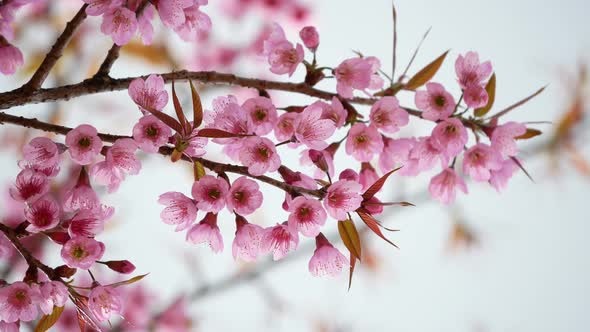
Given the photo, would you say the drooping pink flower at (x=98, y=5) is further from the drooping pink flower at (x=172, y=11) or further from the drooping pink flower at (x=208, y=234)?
the drooping pink flower at (x=208, y=234)

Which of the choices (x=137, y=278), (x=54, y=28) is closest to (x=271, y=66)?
(x=137, y=278)

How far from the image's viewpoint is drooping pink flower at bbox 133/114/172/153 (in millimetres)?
502

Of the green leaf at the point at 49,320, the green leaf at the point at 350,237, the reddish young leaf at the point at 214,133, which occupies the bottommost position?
the green leaf at the point at 49,320

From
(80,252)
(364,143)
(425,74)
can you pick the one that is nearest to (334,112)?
(364,143)

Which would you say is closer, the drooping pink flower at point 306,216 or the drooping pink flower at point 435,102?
the drooping pink flower at point 306,216

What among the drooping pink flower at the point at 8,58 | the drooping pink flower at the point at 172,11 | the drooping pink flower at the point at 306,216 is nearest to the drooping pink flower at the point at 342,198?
the drooping pink flower at the point at 306,216

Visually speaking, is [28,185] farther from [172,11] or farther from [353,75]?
[353,75]

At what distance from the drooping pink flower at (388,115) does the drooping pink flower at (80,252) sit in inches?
12.5

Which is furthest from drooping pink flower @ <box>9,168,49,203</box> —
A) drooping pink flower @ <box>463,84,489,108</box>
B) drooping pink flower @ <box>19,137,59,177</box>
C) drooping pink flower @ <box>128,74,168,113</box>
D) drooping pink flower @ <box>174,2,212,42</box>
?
drooping pink flower @ <box>463,84,489,108</box>

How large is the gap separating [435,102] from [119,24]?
1.13ft

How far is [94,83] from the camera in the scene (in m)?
0.56

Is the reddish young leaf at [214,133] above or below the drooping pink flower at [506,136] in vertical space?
above

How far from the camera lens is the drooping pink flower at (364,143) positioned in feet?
2.02

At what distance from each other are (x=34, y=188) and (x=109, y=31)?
169 millimetres
